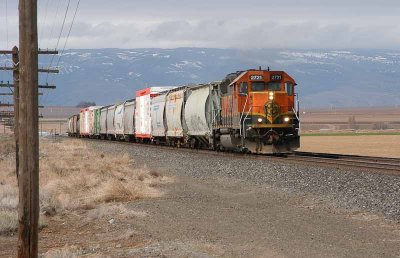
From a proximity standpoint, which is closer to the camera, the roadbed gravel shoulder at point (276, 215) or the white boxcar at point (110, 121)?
the roadbed gravel shoulder at point (276, 215)

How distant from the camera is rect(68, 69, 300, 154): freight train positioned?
88.6ft

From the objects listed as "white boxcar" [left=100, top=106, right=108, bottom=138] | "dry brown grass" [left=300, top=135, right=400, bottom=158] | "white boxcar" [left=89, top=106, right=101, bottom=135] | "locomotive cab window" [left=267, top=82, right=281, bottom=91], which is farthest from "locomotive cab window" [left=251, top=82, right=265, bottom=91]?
"white boxcar" [left=89, top=106, right=101, bottom=135]

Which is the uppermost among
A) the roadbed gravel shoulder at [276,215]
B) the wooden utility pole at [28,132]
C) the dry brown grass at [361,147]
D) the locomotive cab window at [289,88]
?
the locomotive cab window at [289,88]

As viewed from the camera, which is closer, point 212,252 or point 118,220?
point 212,252

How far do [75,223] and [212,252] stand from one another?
5.46 m

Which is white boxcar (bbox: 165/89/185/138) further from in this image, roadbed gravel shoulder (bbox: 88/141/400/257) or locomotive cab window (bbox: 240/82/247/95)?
roadbed gravel shoulder (bbox: 88/141/400/257)

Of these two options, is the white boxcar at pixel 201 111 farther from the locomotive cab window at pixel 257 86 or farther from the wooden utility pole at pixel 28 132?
the wooden utility pole at pixel 28 132

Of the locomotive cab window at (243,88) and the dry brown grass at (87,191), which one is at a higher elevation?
the locomotive cab window at (243,88)

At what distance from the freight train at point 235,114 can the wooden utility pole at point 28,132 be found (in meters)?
18.0

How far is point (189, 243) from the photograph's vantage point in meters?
11.0

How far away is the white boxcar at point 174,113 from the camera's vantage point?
126 feet

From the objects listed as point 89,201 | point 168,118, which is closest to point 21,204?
point 89,201

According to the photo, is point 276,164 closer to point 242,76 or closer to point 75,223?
point 242,76

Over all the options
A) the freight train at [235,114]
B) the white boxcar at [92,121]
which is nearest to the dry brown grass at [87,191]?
the freight train at [235,114]
